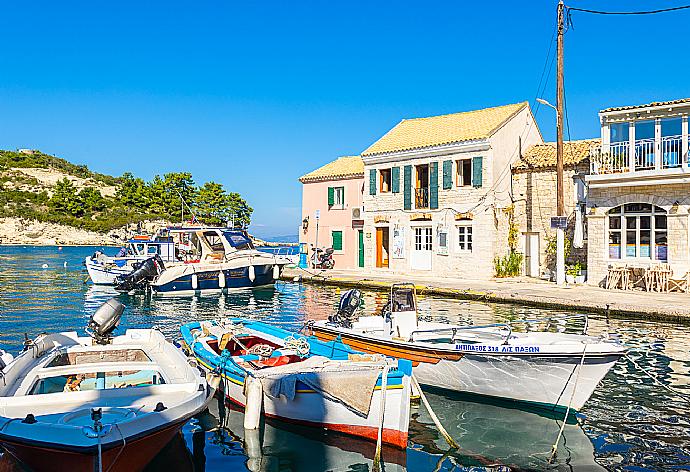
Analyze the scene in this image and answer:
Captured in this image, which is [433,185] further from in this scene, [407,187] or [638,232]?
[638,232]

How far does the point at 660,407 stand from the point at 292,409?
547 centimetres

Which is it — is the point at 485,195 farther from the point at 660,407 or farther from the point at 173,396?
the point at 173,396

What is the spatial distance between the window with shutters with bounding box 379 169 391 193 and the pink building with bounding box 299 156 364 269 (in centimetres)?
182

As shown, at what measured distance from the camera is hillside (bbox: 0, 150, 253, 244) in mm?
64688

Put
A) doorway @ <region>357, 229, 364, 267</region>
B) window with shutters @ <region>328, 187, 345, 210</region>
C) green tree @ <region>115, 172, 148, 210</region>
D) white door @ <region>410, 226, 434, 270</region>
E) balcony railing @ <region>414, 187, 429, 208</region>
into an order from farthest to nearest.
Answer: green tree @ <region>115, 172, 148, 210</region> → window with shutters @ <region>328, 187, 345, 210</region> → doorway @ <region>357, 229, 364, 267</region> → balcony railing @ <region>414, 187, 429, 208</region> → white door @ <region>410, 226, 434, 270</region>

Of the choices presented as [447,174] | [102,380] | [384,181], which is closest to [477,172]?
[447,174]

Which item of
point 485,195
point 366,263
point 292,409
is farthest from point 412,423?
point 366,263

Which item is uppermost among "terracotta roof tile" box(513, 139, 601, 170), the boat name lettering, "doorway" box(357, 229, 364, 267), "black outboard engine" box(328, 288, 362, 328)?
"terracotta roof tile" box(513, 139, 601, 170)

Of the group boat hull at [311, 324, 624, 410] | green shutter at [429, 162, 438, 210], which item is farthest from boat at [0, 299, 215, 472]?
green shutter at [429, 162, 438, 210]

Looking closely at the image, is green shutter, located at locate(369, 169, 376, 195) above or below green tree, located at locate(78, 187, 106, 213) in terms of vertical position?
below

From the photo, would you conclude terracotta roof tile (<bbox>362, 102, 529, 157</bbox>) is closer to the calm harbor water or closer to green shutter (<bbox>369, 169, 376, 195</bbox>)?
green shutter (<bbox>369, 169, 376, 195</bbox>)

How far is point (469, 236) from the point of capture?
83.9 feet

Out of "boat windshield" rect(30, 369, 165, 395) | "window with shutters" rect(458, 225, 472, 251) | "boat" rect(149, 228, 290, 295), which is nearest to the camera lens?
"boat windshield" rect(30, 369, 165, 395)

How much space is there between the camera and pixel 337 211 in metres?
32.1
